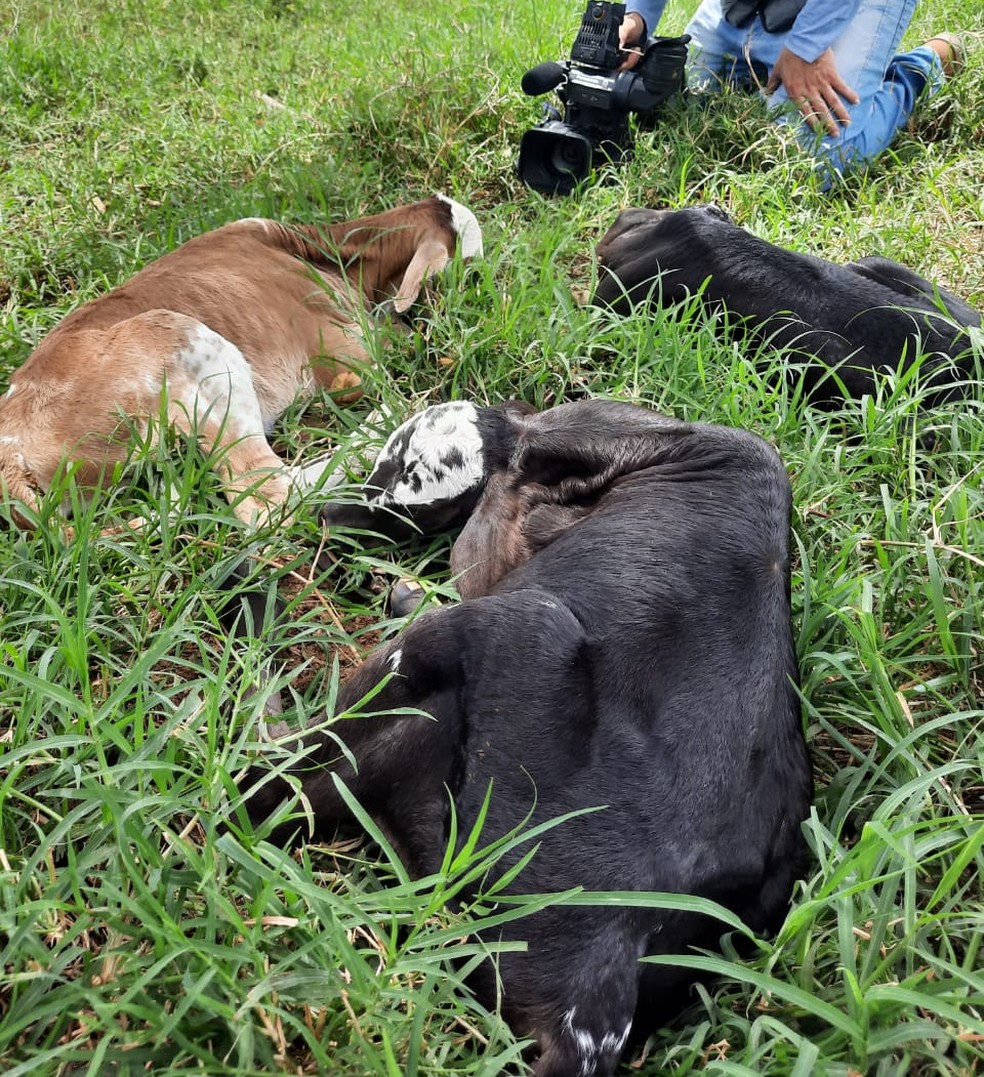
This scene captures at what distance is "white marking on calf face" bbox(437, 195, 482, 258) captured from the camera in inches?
158

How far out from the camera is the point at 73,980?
4.99ft

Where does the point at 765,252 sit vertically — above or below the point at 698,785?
above

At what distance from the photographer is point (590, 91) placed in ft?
15.3

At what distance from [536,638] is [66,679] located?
3.46 ft

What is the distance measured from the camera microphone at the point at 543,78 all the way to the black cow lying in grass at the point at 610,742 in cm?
303

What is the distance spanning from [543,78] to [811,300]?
81.2 inches

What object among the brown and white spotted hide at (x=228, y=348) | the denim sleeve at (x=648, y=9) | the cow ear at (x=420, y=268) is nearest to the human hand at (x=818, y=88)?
the denim sleeve at (x=648, y=9)

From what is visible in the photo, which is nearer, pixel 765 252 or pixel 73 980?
pixel 73 980

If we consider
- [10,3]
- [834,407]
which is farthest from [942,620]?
[10,3]

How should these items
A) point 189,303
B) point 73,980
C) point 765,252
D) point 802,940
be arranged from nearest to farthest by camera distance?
point 73,980 < point 802,940 < point 189,303 < point 765,252

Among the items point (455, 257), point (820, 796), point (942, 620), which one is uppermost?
point (455, 257)

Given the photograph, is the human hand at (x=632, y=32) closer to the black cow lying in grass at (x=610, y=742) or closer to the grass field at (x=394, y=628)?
the grass field at (x=394, y=628)

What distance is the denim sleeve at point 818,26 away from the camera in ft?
17.1

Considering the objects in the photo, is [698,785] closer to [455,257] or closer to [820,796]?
[820,796]
